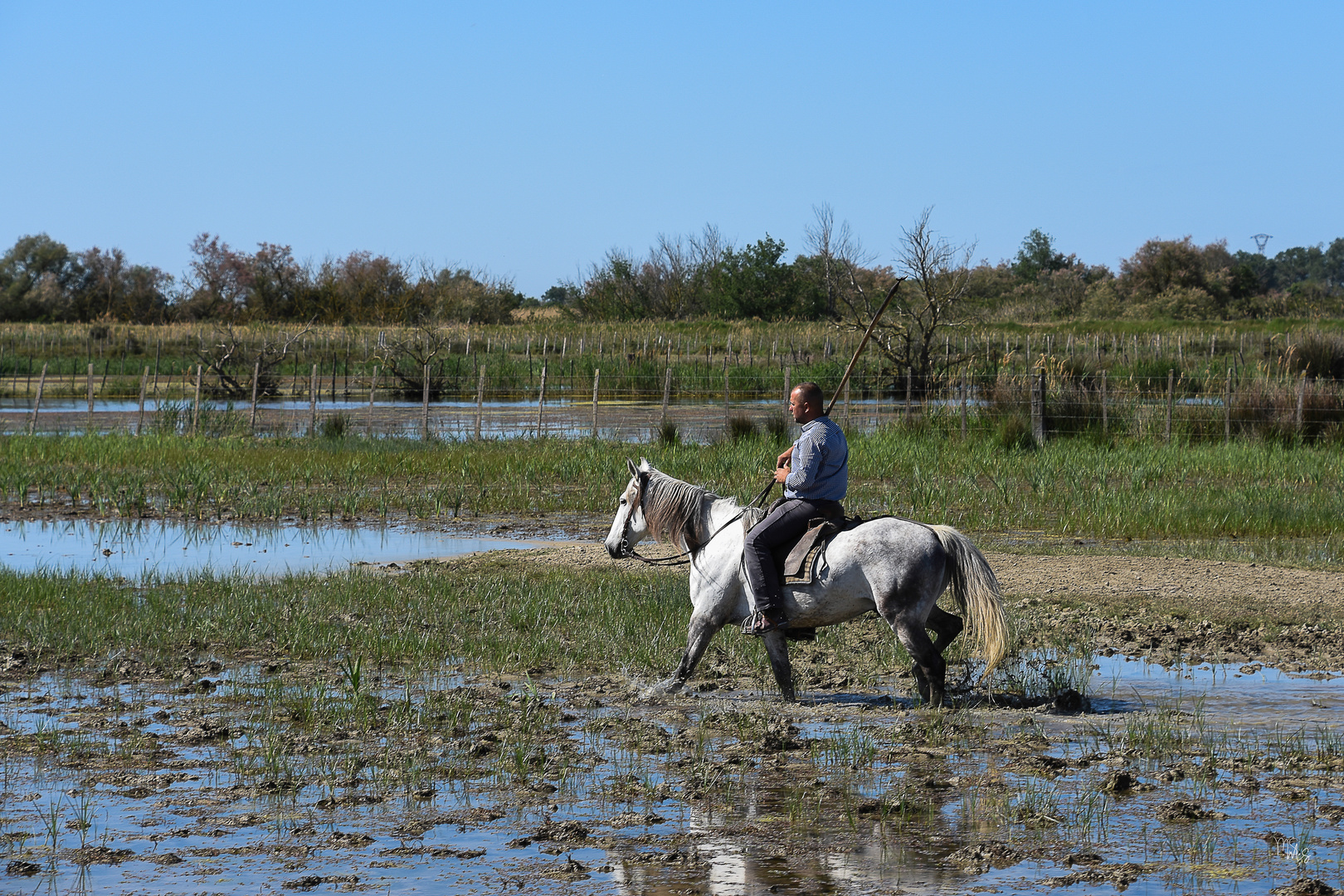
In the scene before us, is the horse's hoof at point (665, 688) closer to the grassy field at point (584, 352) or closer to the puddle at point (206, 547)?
the puddle at point (206, 547)

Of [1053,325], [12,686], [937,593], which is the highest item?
[1053,325]

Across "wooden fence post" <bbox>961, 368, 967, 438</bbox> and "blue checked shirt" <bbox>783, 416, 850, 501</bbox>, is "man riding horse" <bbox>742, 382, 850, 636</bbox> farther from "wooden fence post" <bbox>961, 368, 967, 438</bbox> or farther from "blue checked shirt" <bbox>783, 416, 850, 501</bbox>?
"wooden fence post" <bbox>961, 368, 967, 438</bbox>

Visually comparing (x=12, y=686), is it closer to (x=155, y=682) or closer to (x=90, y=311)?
(x=155, y=682)

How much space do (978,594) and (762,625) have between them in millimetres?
1218

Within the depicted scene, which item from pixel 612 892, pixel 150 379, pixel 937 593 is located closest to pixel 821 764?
pixel 937 593

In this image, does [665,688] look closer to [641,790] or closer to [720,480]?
[641,790]

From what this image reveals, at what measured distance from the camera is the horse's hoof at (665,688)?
742 centimetres

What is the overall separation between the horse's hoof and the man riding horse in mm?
572

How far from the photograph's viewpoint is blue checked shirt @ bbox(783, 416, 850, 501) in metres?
7.05

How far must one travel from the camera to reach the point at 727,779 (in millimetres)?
5875

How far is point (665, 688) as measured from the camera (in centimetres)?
743

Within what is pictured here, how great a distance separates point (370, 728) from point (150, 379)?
43.7m

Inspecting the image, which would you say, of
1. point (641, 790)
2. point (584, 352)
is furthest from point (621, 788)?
point (584, 352)

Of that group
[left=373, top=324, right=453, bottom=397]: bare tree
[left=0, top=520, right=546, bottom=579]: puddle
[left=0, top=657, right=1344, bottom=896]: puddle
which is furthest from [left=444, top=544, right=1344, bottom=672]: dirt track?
[left=373, top=324, right=453, bottom=397]: bare tree
